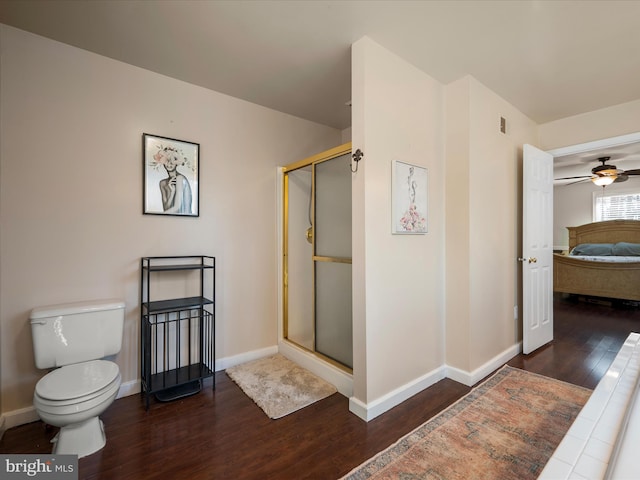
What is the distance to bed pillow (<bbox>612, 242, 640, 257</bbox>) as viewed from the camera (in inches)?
215

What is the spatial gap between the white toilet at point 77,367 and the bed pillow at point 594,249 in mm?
7916

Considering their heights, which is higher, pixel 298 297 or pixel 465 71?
pixel 465 71

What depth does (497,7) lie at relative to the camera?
5.61 feet

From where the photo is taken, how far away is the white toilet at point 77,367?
60.1 inches

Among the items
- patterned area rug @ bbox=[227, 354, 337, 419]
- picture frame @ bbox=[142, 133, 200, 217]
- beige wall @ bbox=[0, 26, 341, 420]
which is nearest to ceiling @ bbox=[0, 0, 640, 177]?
beige wall @ bbox=[0, 26, 341, 420]

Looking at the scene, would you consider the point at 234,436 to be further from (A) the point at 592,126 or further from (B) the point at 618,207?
(B) the point at 618,207

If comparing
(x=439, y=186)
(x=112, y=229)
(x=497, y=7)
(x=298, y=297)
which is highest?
(x=497, y=7)

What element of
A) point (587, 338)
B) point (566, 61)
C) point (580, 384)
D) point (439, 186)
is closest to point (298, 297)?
point (439, 186)

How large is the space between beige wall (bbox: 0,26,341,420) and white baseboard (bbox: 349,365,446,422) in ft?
4.26

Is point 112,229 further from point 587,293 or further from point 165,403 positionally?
point 587,293

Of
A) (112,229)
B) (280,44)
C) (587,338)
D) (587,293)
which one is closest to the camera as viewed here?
(280,44)

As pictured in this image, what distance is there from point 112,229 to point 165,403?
1.34 meters

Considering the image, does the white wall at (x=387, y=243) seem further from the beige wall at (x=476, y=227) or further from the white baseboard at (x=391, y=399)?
the beige wall at (x=476, y=227)

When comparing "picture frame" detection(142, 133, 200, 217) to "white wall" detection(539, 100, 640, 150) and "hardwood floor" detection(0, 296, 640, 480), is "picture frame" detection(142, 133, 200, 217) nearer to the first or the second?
"hardwood floor" detection(0, 296, 640, 480)
